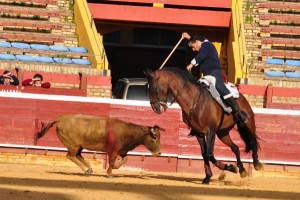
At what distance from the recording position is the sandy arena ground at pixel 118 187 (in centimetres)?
1176

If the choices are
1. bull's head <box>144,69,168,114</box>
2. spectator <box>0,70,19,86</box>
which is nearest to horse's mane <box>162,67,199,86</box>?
bull's head <box>144,69,168,114</box>

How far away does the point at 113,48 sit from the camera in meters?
33.5

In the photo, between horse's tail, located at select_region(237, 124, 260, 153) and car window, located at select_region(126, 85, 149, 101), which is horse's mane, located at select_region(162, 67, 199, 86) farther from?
car window, located at select_region(126, 85, 149, 101)

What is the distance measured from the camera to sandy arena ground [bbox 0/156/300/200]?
11758 millimetres

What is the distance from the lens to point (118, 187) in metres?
13.1

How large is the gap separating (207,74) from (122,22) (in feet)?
42.8

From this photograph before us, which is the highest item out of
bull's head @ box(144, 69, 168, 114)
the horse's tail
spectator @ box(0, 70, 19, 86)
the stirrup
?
bull's head @ box(144, 69, 168, 114)

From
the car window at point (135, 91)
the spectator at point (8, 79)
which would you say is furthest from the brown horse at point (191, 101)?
the spectator at point (8, 79)

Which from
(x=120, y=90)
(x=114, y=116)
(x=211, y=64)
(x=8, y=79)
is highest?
(x=211, y=64)

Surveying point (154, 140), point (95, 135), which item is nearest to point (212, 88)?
point (154, 140)

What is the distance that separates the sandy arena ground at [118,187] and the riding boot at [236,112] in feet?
3.12

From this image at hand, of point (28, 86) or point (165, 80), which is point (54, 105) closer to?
point (28, 86)

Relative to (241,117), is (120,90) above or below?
below

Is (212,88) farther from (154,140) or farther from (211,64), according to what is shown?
(154,140)
